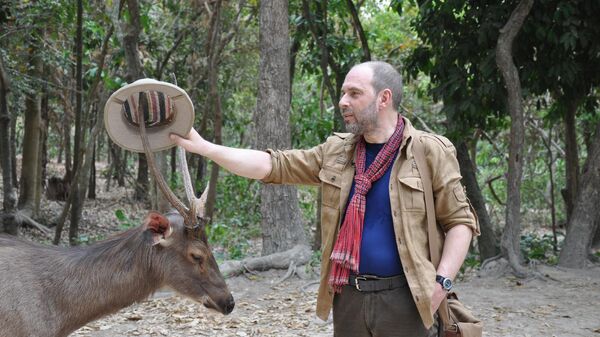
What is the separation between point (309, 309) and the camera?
729 centimetres

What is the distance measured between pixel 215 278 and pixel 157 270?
331 millimetres

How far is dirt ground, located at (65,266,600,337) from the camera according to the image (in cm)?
668

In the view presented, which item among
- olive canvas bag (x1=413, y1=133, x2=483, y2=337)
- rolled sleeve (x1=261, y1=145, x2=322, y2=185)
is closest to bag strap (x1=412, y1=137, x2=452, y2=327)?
olive canvas bag (x1=413, y1=133, x2=483, y2=337)

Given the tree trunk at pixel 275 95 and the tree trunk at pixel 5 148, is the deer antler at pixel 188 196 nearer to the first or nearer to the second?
the tree trunk at pixel 275 95

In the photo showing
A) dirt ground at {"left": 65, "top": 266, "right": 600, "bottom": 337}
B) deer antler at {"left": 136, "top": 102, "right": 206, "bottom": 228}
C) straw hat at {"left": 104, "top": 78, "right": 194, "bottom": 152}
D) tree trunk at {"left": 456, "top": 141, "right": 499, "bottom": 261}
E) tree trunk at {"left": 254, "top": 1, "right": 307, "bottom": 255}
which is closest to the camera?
straw hat at {"left": 104, "top": 78, "right": 194, "bottom": 152}

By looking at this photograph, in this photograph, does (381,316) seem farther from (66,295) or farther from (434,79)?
(434,79)

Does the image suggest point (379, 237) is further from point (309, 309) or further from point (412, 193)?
point (309, 309)

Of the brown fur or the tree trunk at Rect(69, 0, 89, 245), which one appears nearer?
the brown fur

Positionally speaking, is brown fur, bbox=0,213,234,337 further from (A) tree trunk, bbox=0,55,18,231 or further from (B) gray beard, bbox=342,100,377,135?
(A) tree trunk, bbox=0,55,18,231

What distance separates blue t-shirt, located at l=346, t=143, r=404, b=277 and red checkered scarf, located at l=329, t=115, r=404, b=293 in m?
0.04

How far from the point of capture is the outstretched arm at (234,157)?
376cm

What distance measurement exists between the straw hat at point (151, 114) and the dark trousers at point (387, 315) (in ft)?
4.21

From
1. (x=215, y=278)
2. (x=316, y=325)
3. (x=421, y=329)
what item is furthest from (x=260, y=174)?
(x=316, y=325)

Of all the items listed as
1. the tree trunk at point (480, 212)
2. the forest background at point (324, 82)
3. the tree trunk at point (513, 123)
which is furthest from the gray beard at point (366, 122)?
the tree trunk at point (480, 212)
